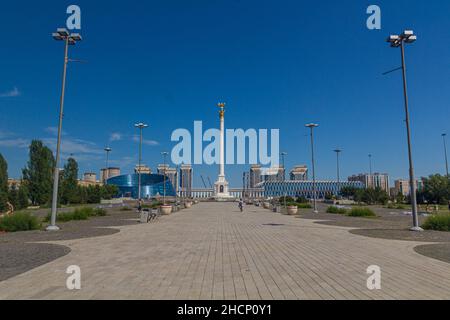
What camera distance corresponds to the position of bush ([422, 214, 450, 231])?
17.5 m

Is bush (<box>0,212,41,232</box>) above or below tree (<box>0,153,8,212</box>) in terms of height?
below

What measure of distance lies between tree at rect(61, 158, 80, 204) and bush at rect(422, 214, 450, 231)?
195ft

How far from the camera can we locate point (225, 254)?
10.3 m

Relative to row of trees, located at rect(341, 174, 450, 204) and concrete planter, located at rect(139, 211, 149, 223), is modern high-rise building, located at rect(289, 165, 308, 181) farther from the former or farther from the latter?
concrete planter, located at rect(139, 211, 149, 223)

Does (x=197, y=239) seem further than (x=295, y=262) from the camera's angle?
Yes

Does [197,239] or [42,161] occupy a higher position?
[42,161]

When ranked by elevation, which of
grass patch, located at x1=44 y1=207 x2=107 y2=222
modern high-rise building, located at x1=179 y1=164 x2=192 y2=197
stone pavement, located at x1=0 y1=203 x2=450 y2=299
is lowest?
stone pavement, located at x1=0 y1=203 x2=450 y2=299

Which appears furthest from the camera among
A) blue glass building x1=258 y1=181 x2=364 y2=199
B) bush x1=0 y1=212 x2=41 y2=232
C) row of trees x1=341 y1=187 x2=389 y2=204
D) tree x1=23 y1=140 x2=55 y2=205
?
blue glass building x1=258 y1=181 x2=364 y2=199

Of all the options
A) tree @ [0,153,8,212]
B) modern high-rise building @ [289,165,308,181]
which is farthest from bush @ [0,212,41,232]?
modern high-rise building @ [289,165,308,181]

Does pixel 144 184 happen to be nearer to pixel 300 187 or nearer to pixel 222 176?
pixel 222 176
